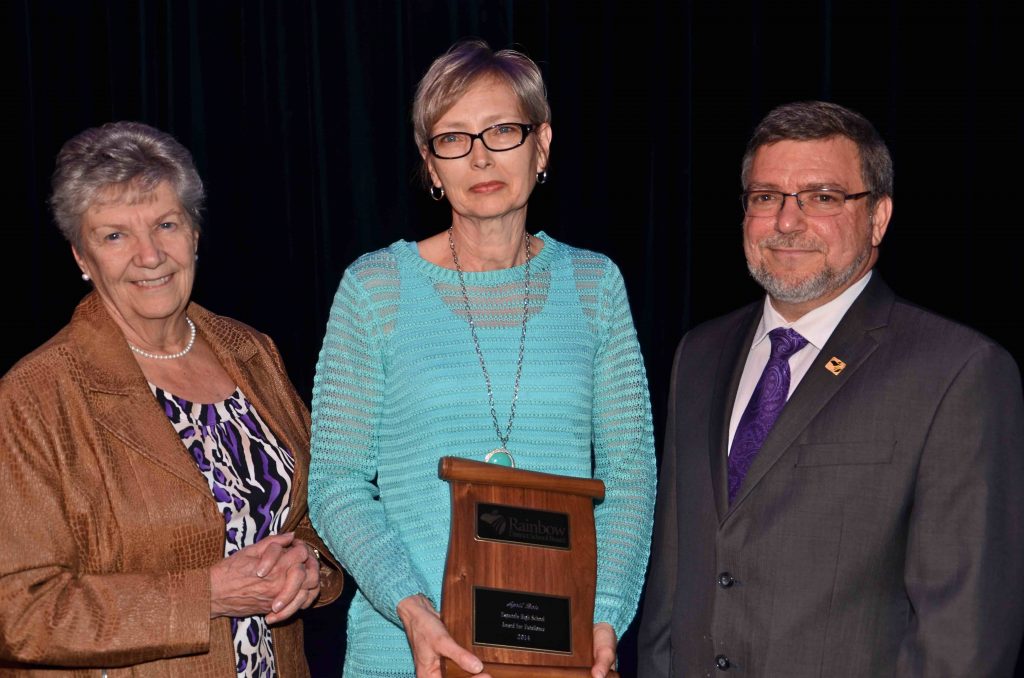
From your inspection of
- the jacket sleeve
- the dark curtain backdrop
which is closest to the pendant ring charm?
the jacket sleeve

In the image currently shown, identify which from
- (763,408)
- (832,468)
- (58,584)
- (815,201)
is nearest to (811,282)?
(815,201)

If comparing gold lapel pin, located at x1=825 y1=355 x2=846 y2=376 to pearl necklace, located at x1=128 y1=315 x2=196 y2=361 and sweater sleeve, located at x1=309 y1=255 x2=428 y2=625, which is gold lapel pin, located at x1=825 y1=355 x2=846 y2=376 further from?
pearl necklace, located at x1=128 y1=315 x2=196 y2=361

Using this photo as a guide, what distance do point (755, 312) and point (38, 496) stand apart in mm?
1690

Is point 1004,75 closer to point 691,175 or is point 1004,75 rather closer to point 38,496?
point 691,175

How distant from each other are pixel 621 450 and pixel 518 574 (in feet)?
1.57

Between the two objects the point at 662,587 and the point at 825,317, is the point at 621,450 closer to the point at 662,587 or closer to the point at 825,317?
the point at 662,587

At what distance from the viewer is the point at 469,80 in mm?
2615

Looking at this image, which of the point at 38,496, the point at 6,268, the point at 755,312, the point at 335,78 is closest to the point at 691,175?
the point at 335,78

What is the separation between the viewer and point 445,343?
2.66 m

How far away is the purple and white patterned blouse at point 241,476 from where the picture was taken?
2.82 m

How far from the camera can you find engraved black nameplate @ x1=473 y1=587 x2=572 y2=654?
2297 millimetres

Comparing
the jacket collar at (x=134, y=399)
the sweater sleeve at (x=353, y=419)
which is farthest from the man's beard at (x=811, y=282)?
the jacket collar at (x=134, y=399)

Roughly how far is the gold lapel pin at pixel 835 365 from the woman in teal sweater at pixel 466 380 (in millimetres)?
416

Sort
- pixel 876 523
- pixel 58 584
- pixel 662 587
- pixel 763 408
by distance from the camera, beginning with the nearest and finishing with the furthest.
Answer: pixel 876 523
pixel 58 584
pixel 763 408
pixel 662 587
